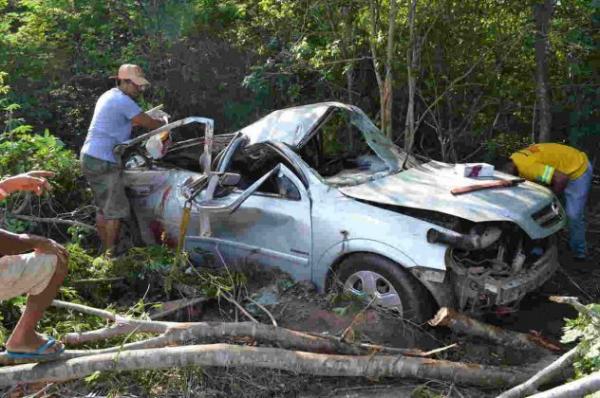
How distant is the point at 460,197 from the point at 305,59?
4.21 meters

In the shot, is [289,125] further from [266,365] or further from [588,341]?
[588,341]

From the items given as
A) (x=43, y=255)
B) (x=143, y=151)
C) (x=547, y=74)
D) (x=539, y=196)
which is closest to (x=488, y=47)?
(x=547, y=74)

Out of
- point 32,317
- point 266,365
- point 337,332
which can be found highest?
point 32,317

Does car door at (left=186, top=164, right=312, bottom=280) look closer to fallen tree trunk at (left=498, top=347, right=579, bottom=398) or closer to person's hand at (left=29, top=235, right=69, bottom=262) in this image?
person's hand at (left=29, top=235, right=69, bottom=262)

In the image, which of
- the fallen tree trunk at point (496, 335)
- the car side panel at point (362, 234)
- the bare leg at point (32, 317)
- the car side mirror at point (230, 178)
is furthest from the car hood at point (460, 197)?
the bare leg at point (32, 317)

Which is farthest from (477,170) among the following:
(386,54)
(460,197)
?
(386,54)

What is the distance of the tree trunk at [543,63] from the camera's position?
7.97 m

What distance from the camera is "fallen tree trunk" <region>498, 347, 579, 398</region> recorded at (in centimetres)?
376

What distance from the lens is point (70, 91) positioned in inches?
428

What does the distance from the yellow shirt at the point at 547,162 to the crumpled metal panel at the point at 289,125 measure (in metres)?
1.84

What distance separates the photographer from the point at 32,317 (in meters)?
4.07

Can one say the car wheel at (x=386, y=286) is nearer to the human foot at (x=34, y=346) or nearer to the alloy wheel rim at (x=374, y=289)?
the alloy wheel rim at (x=374, y=289)

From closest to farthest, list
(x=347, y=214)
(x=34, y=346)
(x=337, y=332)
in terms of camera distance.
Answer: (x=34, y=346) → (x=337, y=332) → (x=347, y=214)

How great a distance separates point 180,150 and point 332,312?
2.61 m
